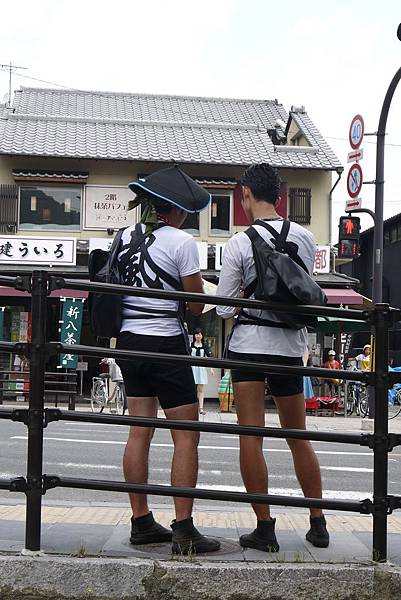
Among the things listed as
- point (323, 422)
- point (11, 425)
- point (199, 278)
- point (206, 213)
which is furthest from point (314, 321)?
point (206, 213)

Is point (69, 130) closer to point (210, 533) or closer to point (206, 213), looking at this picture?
point (206, 213)

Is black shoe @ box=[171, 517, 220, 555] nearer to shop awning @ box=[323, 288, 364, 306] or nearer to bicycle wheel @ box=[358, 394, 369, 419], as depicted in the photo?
bicycle wheel @ box=[358, 394, 369, 419]

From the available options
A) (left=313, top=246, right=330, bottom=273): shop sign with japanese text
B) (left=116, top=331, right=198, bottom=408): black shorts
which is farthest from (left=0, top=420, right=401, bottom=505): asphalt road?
(left=313, top=246, right=330, bottom=273): shop sign with japanese text

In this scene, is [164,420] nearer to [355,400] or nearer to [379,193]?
[379,193]

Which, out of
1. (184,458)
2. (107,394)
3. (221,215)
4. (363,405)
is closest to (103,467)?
(184,458)

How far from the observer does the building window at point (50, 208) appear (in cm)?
2262

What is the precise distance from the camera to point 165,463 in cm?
980

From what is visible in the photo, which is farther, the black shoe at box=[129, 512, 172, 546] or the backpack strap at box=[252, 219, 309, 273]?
the backpack strap at box=[252, 219, 309, 273]

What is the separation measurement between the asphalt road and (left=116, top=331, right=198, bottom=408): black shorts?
2.88m

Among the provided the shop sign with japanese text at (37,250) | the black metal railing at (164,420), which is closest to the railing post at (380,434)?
the black metal railing at (164,420)

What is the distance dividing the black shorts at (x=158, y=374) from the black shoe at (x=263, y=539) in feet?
2.19

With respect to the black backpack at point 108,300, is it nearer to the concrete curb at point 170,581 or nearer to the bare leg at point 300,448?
the bare leg at point 300,448

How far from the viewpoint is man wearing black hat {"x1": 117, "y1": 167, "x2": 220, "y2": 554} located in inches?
154

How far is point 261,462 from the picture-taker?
3973 mm
